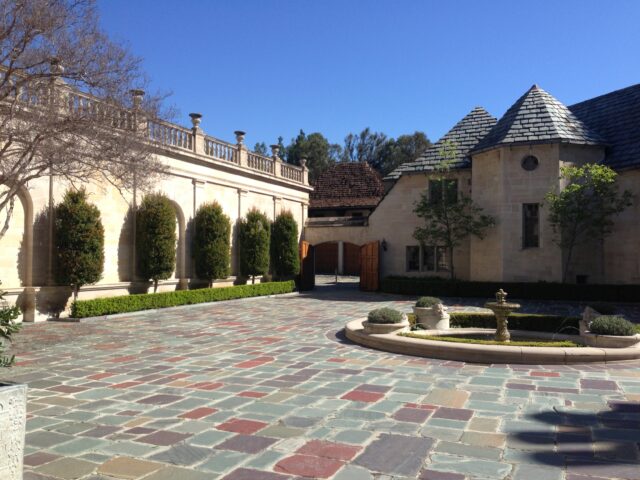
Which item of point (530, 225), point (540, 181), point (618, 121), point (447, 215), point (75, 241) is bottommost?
point (75, 241)

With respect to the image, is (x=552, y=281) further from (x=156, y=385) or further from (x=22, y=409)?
(x=22, y=409)

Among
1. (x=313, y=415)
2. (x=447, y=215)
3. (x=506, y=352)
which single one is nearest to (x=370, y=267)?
(x=447, y=215)

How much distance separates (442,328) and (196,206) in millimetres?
12438

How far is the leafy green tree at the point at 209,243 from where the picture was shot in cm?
2147

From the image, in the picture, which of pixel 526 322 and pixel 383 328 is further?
pixel 526 322

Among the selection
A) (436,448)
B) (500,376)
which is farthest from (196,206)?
(436,448)

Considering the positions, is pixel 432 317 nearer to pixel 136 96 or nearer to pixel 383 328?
pixel 383 328

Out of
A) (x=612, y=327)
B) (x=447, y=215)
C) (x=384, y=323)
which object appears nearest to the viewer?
(x=612, y=327)

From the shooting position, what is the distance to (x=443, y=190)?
25812mm

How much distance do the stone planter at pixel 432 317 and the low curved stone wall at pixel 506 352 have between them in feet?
10.7

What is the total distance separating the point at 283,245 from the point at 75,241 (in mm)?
13015

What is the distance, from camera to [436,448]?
498 centimetres

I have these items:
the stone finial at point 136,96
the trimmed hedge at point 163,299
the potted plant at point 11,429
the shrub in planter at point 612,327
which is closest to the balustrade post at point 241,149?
the trimmed hedge at point 163,299

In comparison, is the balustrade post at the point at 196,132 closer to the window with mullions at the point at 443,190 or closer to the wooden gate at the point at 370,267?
the wooden gate at the point at 370,267
